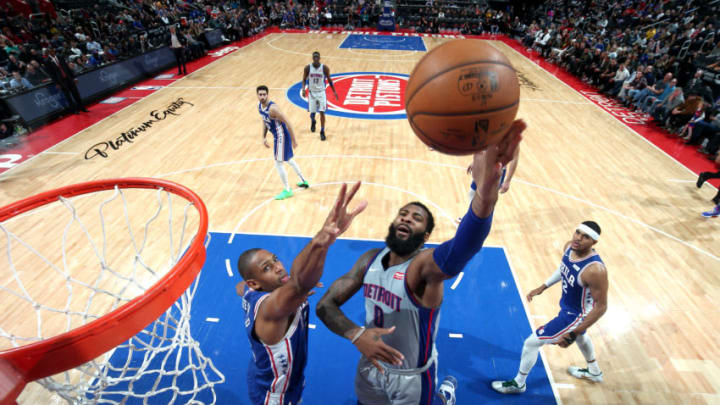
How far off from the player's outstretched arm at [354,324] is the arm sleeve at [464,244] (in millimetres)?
416

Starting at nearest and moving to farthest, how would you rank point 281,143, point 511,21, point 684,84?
1. point 281,143
2. point 684,84
3. point 511,21

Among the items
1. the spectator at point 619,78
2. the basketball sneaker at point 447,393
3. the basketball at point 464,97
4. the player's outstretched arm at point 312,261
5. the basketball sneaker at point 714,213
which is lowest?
the basketball sneaker at point 714,213

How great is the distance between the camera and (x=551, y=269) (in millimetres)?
4672

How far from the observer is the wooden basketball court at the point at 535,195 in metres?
3.74

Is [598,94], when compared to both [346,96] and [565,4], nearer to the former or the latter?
[346,96]

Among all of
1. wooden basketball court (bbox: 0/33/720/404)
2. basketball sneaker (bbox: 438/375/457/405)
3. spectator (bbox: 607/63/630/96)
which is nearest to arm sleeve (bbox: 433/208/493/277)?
basketball sneaker (bbox: 438/375/457/405)

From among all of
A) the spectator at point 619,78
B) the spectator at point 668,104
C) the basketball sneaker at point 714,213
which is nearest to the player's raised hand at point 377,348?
the basketball sneaker at point 714,213

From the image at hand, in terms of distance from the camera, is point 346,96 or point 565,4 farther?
point 565,4

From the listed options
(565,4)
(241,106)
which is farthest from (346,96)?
(565,4)

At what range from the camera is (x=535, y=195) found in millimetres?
6297

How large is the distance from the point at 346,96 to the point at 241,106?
2.96 metres

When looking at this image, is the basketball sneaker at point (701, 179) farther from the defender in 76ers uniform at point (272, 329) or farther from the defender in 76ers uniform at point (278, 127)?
the defender in 76ers uniform at point (272, 329)

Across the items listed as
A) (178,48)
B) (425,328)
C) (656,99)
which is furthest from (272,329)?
(178,48)

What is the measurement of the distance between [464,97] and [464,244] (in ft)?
2.13
